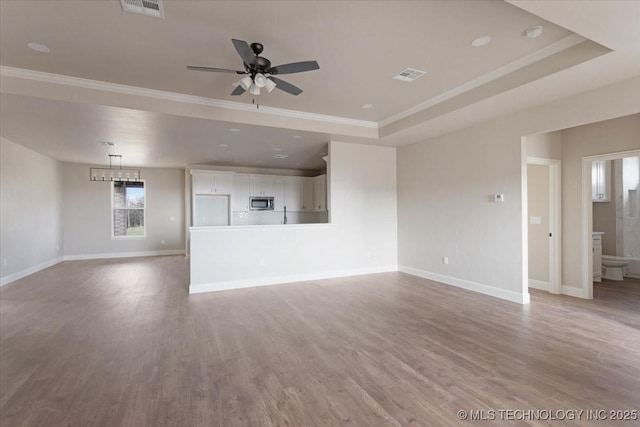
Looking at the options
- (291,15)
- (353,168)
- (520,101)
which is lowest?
(353,168)

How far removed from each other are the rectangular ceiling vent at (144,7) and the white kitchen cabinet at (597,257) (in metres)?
7.28

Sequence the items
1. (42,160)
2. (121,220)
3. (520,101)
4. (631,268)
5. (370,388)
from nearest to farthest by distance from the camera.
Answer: (370,388)
(520,101)
(631,268)
(42,160)
(121,220)

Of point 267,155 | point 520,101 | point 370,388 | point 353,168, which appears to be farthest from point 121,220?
point 520,101

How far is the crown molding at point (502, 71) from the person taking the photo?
9.55 feet

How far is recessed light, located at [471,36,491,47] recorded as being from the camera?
115 inches

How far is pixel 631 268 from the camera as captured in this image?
19.3 feet

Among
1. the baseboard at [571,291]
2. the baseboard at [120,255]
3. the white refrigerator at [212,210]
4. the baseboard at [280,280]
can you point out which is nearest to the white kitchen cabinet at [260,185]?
the white refrigerator at [212,210]

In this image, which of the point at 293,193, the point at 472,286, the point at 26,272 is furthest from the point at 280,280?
the point at 26,272

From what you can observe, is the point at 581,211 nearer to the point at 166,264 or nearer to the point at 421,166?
the point at 421,166

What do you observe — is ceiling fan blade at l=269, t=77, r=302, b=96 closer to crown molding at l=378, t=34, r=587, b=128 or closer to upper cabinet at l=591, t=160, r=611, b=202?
crown molding at l=378, t=34, r=587, b=128

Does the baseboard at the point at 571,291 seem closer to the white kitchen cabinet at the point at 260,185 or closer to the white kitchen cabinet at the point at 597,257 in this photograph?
the white kitchen cabinet at the point at 597,257

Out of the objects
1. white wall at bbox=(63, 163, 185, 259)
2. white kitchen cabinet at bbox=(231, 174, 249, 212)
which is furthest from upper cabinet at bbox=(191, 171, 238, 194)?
white wall at bbox=(63, 163, 185, 259)

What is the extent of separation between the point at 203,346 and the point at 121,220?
821 centimetres

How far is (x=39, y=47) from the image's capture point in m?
3.04
